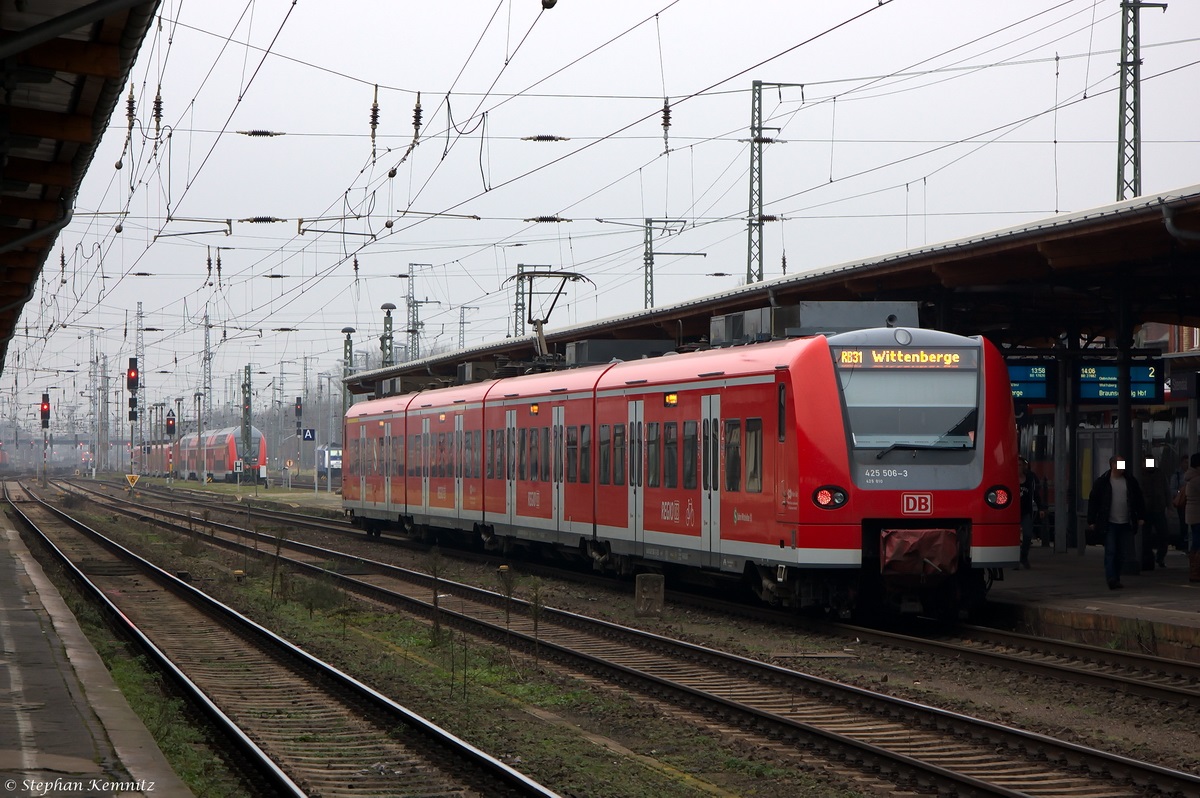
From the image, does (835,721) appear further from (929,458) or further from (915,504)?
(929,458)

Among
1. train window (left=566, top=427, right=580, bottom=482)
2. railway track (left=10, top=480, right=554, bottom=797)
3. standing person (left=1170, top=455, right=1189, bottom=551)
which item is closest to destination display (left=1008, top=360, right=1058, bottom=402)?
standing person (left=1170, top=455, right=1189, bottom=551)

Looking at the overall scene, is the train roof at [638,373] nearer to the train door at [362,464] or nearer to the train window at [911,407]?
the train window at [911,407]

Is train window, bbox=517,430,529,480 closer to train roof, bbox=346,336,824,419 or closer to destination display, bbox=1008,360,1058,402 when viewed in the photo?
train roof, bbox=346,336,824,419

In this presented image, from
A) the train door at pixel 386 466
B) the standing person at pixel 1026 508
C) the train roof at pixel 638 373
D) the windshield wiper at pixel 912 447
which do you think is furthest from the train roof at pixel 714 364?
the train door at pixel 386 466

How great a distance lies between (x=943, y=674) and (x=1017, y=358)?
894 cm

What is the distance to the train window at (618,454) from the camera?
19.6m

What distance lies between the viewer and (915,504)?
14617mm

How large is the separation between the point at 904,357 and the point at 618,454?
578 cm

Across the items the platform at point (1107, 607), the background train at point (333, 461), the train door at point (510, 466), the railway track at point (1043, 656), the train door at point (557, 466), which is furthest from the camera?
the background train at point (333, 461)

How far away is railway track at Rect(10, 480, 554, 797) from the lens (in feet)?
28.6

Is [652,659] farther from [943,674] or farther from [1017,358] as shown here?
[1017,358]

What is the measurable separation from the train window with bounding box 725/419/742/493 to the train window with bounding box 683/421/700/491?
850 mm

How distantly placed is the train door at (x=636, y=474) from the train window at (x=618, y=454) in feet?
0.88

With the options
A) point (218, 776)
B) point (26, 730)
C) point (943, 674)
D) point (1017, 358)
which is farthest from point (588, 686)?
point (1017, 358)
